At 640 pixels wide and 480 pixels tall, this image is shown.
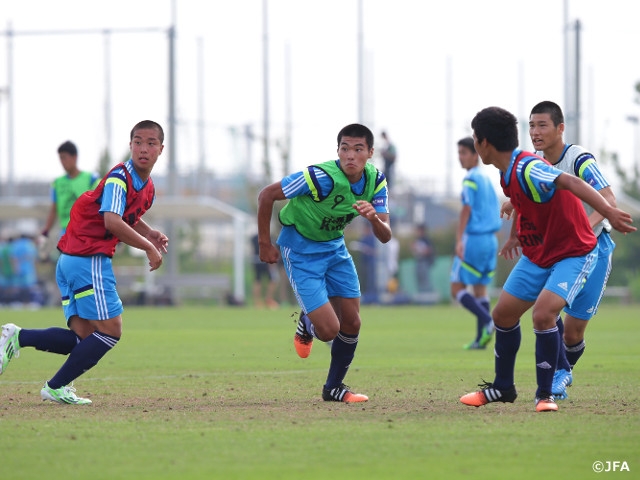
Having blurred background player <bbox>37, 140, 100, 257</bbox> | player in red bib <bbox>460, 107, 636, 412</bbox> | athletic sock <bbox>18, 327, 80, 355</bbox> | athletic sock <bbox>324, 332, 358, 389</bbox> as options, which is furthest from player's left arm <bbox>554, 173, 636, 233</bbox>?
blurred background player <bbox>37, 140, 100, 257</bbox>

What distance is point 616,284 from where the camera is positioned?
36.7m

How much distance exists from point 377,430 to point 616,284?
31.0 m

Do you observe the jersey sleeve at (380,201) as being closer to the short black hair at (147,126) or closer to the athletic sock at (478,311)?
the short black hair at (147,126)

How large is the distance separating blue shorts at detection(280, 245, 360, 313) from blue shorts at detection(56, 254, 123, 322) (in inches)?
53.9

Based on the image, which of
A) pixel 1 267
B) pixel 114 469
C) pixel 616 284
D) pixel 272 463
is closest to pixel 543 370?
pixel 272 463

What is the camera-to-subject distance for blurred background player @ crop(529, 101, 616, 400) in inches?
345

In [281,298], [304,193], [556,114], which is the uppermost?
[556,114]

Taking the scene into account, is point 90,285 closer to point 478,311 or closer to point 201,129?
point 478,311

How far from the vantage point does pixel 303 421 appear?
7.38 m

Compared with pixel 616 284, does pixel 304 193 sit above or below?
above

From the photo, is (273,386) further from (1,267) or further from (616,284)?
(616,284)

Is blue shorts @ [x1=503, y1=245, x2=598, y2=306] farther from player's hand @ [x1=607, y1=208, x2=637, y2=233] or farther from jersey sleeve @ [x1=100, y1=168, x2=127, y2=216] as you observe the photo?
jersey sleeve @ [x1=100, y1=168, x2=127, y2=216]

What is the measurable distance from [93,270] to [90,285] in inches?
4.3

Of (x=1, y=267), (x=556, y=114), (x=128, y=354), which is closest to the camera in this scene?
(x=556, y=114)
